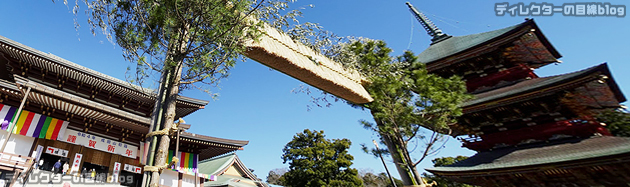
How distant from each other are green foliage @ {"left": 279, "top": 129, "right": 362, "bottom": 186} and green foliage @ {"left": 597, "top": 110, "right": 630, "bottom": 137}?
59.6 feet

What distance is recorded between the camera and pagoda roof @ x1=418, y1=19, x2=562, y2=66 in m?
7.83

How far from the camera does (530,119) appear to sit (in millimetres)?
7219

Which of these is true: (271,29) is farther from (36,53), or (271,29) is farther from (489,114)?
(36,53)

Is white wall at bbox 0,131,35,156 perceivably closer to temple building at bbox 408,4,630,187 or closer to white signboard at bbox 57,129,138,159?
white signboard at bbox 57,129,138,159

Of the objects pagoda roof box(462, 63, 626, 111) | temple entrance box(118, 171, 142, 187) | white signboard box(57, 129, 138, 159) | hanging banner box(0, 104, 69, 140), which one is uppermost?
hanging banner box(0, 104, 69, 140)

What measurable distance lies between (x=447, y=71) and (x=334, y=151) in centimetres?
1797

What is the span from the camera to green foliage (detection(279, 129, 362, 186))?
78.7 feet

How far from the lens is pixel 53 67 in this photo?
9742 mm

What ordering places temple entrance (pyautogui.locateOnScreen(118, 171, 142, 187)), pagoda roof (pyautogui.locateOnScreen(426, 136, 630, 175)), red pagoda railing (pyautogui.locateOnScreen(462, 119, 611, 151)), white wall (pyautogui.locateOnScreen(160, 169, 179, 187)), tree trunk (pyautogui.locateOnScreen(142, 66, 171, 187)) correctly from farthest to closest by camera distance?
white wall (pyautogui.locateOnScreen(160, 169, 179, 187)) < temple entrance (pyautogui.locateOnScreen(118, 171, 142, 187)) < red pagoda railing (pyautogui.locateOnScreen(462, 119, 611, 151)) < pagoda roof (pyautogui.locateOnScreen(426, 136, 630, 175)) < tree trunk (pyautogui.locateOnScreen(142, 66, 171, 187))

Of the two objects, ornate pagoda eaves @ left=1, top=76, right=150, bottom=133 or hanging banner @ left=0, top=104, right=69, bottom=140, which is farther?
hanging banner @ left=0, top=104, right=69, bottom=140

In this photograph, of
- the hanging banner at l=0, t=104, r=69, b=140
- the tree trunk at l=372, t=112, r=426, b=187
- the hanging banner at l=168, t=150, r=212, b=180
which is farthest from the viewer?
the hanging banner at l=168, t=150, r=212, b=180

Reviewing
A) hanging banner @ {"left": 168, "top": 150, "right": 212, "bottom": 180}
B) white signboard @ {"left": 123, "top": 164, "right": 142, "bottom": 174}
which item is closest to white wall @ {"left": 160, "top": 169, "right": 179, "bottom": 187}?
hanging banner @ {"left": 168, "top": 150, "right": 212, "bottom": 180}

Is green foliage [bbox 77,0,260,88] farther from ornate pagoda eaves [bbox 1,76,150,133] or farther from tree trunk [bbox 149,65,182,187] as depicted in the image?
ornate pagoda eaves [bbox 1,76,150,133]

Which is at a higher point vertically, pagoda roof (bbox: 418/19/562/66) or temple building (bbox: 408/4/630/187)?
Result: pagoda roof (bbox: 418/19/562/66)
